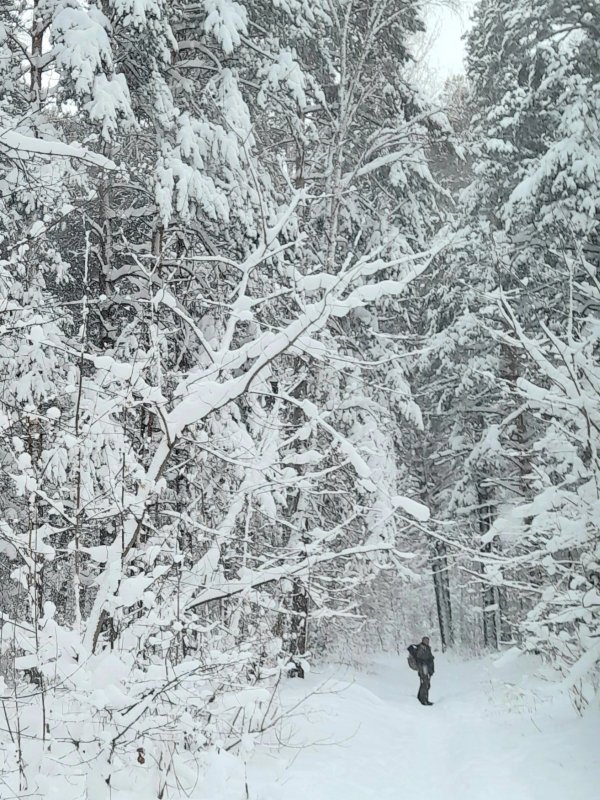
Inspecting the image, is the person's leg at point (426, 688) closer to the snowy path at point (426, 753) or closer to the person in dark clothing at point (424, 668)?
the person in dark clothing at point (424, 668)

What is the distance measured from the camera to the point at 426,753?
806 cm

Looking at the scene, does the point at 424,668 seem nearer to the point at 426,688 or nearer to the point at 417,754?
the point at 426,688

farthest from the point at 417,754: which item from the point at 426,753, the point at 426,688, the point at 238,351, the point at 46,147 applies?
the point at 46,147

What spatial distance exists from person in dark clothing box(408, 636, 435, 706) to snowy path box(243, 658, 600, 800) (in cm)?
194

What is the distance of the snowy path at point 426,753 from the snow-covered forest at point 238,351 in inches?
18.5

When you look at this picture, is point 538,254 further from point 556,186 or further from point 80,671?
point 80,671

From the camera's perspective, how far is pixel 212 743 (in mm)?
4949

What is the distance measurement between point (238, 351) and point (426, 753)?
6.13 m

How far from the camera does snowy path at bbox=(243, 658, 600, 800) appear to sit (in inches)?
223

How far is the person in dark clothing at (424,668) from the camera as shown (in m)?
13.3

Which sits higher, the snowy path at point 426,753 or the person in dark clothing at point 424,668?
the snowy path at point 426,753

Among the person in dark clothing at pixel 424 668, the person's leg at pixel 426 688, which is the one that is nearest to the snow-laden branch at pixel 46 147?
the person in dark clothing at pixel 424 668

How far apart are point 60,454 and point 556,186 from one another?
9052mm

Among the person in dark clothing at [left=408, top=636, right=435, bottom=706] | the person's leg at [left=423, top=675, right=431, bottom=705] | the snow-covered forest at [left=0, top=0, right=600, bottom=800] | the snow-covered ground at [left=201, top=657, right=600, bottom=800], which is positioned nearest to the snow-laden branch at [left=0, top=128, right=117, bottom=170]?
the snow-covered forest at [left=0, top=0, right=600, bottom=800]
